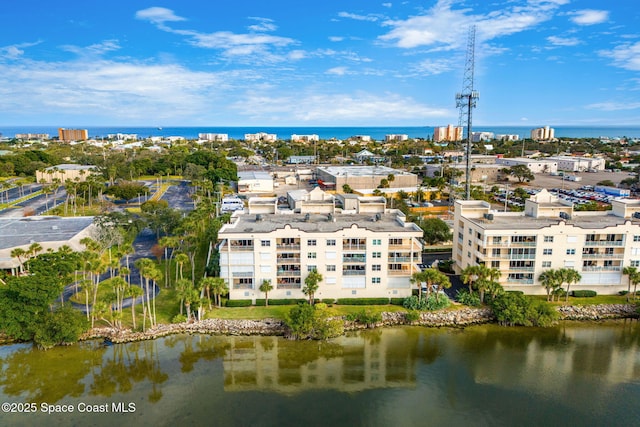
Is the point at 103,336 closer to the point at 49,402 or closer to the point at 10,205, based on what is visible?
the point at 49,402

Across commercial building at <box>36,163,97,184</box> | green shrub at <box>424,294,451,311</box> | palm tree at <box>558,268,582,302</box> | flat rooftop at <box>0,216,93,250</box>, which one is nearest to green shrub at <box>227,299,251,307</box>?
green shrub at <box>424,294,451,311</box>

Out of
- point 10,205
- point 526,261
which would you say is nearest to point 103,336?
point 526,261

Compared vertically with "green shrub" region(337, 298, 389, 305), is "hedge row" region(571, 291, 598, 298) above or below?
above

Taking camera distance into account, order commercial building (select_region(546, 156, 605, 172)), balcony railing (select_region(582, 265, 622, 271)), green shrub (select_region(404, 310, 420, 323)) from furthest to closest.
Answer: commercial building (select_region(546, 156, 605, 172))
balcony railing (select_region(582, 265, 622, 271))
green shrub (select_region(404, 310, 420, 323))

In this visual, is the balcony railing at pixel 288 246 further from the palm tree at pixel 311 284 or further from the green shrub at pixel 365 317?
the green shrub at pixel 365 317

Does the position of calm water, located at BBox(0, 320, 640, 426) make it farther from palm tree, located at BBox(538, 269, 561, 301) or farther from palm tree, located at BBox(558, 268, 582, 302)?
palm tree, located at BBox(558, 268, 582, 302)

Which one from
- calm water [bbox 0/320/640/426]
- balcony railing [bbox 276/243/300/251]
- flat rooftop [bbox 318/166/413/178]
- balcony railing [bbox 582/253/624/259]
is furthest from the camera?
flat rooftop [bbox 318/166/413/178]

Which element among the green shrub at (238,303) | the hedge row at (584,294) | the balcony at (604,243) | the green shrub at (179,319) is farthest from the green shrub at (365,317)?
the balcony at (604,243)
